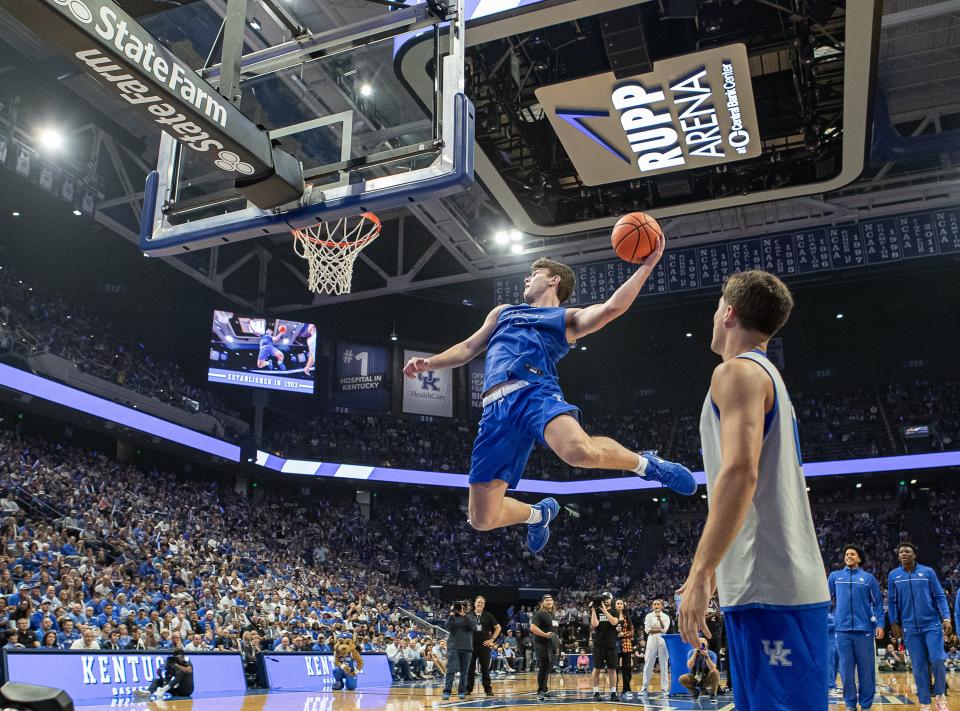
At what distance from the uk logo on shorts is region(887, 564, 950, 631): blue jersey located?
246 inches

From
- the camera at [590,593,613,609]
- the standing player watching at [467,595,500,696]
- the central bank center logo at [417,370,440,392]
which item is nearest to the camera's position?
the camera at [590,593,613,609]

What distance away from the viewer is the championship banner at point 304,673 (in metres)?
13.5

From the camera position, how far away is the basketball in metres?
4.71

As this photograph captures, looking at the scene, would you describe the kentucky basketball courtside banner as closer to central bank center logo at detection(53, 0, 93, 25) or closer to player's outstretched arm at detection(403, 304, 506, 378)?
player's outstretched arm at detection(403, 304, 506, 378)

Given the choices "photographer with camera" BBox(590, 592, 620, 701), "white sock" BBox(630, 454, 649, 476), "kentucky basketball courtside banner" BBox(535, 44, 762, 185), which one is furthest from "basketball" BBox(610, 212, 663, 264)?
"photographer with camera" BBox(590, 592, 620, 701)

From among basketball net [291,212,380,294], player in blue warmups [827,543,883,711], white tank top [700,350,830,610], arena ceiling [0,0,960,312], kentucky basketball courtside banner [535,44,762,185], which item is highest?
arena ceiling [0,0,960,312]

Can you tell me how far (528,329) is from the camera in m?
4.77

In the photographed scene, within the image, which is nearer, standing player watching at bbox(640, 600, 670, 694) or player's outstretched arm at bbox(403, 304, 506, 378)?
player's outstretched arm at bbox(403, 304, 506, 378)

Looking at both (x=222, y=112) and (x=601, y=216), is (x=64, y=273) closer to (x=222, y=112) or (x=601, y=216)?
(x=601, y=216)

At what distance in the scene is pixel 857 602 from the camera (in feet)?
25.2

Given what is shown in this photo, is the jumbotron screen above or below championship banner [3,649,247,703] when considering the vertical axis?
above

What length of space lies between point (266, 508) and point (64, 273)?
10.3 meters

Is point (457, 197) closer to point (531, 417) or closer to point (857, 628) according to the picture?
point (857, 628)

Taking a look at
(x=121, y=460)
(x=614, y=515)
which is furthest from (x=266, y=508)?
(x=614, y=515)
